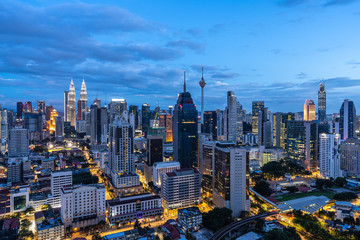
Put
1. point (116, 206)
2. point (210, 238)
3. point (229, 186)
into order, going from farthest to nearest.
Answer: point (229, 186) → point (116, 206) → point (210, 238)

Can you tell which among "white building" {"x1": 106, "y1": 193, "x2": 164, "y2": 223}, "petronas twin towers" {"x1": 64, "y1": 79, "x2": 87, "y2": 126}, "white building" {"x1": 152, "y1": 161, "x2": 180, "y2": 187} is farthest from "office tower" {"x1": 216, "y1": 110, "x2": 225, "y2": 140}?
"petronas twin towers" {"x1": 64, "y1": 79, "x2": 87, "y2": 126}

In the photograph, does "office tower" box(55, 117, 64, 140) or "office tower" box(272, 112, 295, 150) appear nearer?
"office tower" box(272, 112, 295, 150)

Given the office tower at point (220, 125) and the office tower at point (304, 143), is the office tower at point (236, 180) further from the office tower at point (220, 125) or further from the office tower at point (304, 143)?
the office tower at point (220, 125)

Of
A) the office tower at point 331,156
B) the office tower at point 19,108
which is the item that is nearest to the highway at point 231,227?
the office tower at point 331,156

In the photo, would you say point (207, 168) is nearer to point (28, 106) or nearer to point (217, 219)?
point (217, 219)

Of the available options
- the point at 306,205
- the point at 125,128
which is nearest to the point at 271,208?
the point at 306,205

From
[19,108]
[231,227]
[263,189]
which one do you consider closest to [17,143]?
[231,227]

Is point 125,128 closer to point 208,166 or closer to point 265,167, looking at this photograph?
point 208,166

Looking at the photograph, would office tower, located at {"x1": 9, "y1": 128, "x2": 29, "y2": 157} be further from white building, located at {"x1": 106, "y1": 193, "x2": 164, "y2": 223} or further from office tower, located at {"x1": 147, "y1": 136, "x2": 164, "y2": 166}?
white building, located at {"x1": 106, "y1": 193, "x2": 164, "y2": 223}
